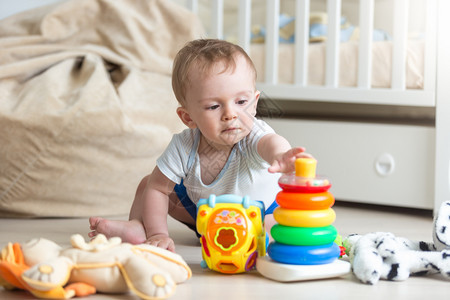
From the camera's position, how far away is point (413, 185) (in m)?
1.90

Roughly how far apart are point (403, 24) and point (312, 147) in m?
0.45

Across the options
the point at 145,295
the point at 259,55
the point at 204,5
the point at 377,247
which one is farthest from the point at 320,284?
the point at 204,5

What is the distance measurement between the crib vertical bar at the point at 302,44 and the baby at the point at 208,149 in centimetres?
76

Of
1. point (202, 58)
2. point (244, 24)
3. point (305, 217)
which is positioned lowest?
point (305, 217)

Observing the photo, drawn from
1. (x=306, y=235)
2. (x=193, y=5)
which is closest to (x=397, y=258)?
(x=306, y=235)

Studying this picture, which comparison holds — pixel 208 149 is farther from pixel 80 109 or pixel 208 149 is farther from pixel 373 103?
pixel 373 103

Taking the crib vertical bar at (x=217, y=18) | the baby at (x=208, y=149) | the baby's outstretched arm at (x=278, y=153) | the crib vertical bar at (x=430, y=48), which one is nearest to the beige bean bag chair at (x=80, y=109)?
the crib vertical bar at (x=217, y=18)

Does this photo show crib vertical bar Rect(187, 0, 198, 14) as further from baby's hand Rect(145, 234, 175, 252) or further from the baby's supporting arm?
baby's hand Rect(145, 234, 175, 252)

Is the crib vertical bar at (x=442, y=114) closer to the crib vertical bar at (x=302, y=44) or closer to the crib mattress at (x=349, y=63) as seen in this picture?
the crib mattress at (x=349, y=63)

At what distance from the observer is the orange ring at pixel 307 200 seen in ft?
3.57

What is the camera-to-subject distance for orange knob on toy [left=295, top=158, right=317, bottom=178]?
3.55ft

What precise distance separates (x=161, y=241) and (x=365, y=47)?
3.20 feet

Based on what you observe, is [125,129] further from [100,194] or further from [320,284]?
[320,284]

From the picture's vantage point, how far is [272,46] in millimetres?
2111
